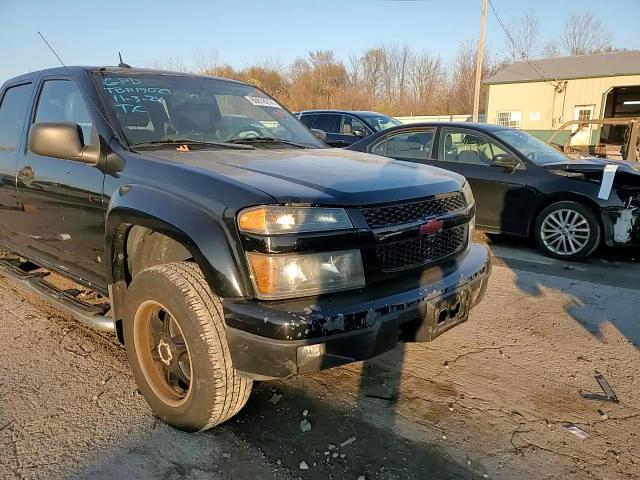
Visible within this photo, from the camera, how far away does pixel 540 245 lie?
230 inches

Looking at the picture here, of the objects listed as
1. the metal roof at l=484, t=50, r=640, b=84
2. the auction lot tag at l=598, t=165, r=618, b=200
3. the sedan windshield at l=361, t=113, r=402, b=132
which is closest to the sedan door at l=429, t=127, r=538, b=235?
the auction lot tag at l=598, t=165, r=618, b=200

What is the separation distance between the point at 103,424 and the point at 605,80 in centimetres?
2838

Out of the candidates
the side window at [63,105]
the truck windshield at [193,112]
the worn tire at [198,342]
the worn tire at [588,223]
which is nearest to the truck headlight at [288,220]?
the worn tire at [198,342]

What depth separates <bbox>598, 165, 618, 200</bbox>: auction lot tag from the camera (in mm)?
5352

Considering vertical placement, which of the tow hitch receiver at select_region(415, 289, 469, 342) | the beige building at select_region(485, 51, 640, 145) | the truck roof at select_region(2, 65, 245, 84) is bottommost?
the tow hitch receiver at select_region(415, 289, 469, 342)

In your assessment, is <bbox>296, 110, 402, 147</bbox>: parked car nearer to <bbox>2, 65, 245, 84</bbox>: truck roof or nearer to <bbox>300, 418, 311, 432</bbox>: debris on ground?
<bbox>2, 65, 245, 84</bbox>: truck roof

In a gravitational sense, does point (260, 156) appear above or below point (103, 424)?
above

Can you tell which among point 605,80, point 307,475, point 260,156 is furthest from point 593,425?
point 605,80

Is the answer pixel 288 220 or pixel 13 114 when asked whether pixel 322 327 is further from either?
pixel 13 114

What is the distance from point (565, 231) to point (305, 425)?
443 centimetres

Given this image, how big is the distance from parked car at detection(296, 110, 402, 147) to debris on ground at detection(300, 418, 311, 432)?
8.40m

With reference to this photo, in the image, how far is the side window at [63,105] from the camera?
9.83 feet

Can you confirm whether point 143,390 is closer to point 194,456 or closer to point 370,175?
point 194,456

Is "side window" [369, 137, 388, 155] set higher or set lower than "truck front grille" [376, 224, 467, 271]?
higher
